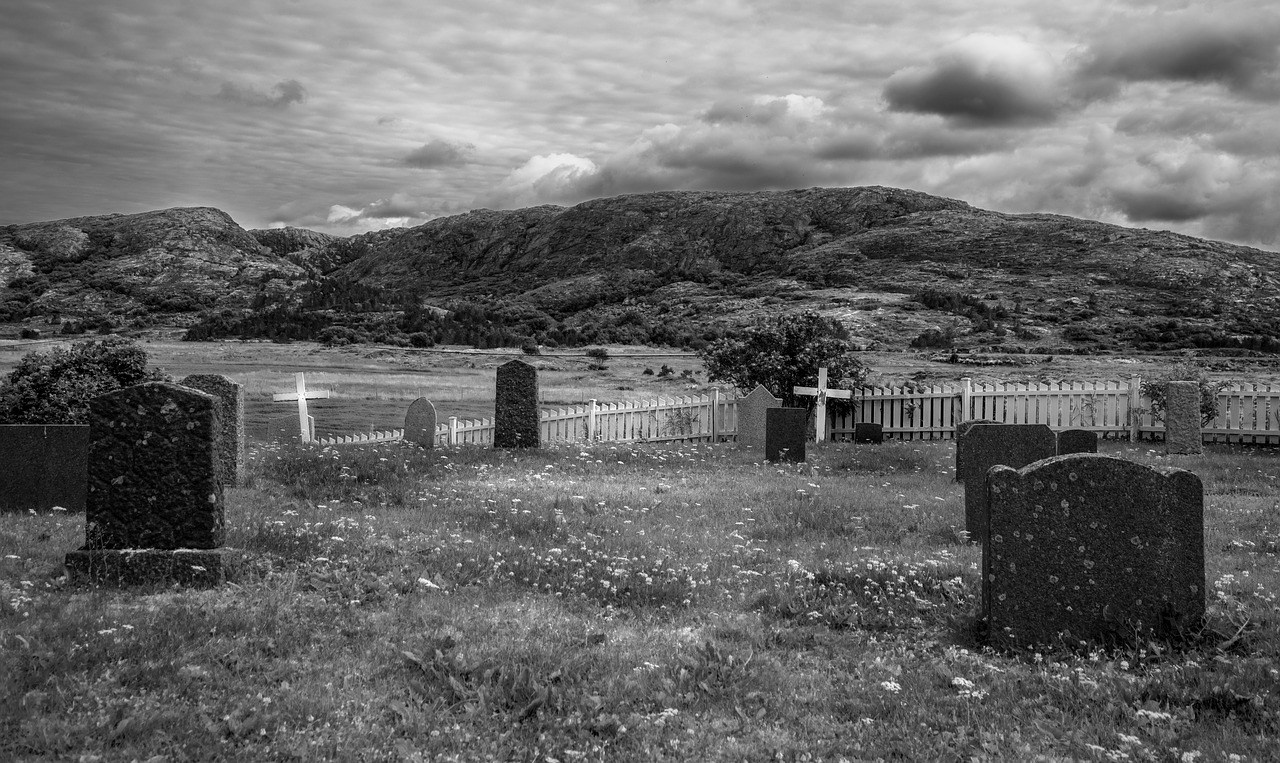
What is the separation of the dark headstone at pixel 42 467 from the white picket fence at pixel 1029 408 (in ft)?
63.2

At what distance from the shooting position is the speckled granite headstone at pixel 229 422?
→ 43.3 ft

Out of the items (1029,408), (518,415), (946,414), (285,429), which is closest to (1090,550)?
(518,415)

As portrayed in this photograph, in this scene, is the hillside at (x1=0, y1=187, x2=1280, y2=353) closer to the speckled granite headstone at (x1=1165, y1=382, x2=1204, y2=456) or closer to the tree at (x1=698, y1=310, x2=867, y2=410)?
the tree at (x1=698, y1=310, x2=867, y2=410)

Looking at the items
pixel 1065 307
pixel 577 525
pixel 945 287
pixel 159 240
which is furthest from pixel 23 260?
pixel 577 525

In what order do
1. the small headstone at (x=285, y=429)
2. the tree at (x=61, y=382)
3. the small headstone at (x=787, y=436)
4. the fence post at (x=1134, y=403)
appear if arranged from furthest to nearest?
the fence post at (x=1134, y=403), the small headstone at (x=285, y=429), the small headstone at (x=787, y=436), the tree at (x=61, y=382)

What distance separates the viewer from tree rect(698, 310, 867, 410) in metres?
25.6

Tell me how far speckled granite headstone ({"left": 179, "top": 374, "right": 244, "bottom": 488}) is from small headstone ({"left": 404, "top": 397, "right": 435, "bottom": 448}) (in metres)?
5.19

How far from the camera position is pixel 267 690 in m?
5.09

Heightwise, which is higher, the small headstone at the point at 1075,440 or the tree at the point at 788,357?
the tree at the point at 788,357

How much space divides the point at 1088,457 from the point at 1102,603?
44.2 inches

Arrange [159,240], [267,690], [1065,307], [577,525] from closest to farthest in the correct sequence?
[267,690], [577,525], [1065,307], [159,240]

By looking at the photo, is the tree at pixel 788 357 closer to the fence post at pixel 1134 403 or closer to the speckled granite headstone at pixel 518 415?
the fence post at pixel 1134 403

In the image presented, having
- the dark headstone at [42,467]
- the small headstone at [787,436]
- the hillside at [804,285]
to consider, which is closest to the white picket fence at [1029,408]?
the small headstone at [787,436]

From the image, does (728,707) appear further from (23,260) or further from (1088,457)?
(23,260)
